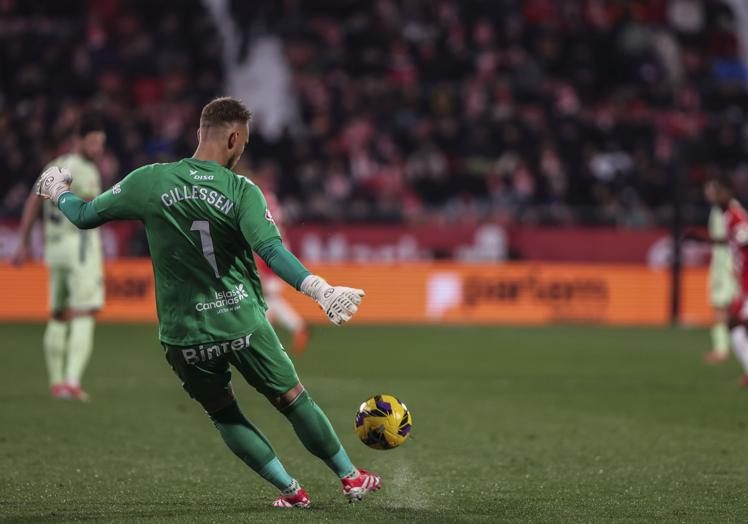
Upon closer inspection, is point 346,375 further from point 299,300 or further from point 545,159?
point 545,159

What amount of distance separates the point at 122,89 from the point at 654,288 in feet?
35.2

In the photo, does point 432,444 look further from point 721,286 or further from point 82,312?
point 721,286

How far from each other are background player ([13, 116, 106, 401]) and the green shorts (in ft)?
16.1

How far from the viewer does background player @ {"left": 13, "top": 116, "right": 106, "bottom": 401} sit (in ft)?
35.0

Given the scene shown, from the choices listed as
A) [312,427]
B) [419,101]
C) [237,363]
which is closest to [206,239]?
[237,363]

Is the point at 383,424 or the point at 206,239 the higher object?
the point at 206,239

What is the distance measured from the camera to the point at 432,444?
8734 millimetres

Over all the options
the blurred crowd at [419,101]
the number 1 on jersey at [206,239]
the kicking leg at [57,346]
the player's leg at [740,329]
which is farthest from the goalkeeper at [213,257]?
the blurred crowd at [419,101]

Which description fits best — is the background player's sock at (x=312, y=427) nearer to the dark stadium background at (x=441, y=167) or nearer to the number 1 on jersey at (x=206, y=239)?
the number 1 on jersey at (x=206, y=239)

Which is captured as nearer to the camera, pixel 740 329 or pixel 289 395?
pixel 289 395

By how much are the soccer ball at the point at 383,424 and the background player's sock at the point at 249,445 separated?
1.62ft

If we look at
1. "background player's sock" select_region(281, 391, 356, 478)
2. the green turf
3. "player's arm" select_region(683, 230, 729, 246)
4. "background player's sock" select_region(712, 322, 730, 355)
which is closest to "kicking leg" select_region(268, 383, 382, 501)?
"background player's sock" select_region(281, 391, 356, 478)

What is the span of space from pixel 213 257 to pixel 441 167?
55.5 feet

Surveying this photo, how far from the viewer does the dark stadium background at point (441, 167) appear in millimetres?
14414
